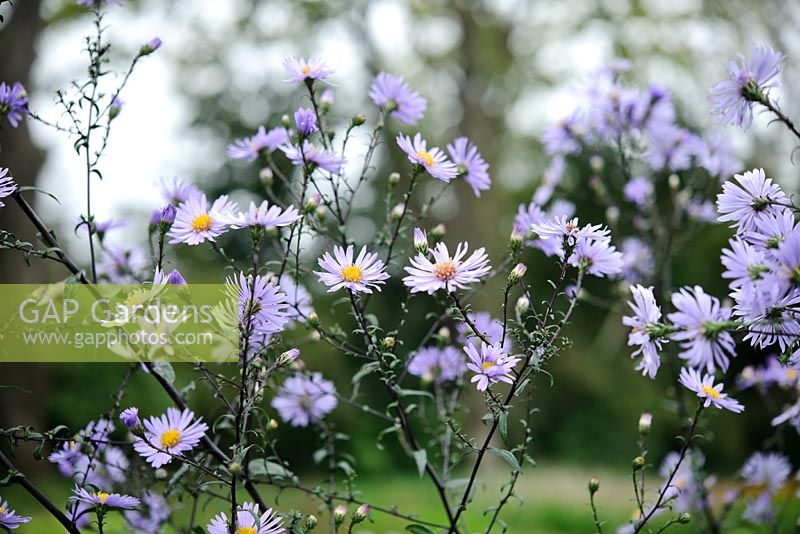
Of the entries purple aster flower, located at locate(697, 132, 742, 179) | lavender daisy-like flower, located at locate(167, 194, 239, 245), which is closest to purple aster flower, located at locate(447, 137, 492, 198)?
lavender daisy-like flower, located at locate(167, 194, 239, 245)

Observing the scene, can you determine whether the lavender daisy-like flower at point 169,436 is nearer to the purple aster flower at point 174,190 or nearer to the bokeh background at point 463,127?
the purple aster flower at point 174,190

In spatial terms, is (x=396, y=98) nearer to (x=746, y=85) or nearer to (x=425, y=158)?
(x=425, y=158)

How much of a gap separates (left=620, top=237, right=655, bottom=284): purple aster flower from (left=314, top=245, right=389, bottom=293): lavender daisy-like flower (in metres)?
1.54

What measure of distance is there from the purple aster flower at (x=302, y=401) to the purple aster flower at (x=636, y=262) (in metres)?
1.30

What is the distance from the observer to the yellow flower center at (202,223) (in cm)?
162

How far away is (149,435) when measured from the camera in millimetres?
1599

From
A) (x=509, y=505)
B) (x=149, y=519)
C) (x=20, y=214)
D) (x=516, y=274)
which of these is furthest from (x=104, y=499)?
(x=20, y=214)

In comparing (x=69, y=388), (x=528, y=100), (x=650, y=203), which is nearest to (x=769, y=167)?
(x=528, y=100)

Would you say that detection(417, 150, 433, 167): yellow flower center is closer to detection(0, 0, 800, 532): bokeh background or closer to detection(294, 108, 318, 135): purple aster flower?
detection(294, 108, 318, 135): purple aster flower

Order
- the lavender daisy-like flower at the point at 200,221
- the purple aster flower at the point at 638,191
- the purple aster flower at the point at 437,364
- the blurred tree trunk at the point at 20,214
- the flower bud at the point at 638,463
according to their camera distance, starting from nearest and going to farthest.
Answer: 1. the lavender daisy-like flower at the point at 200,221
2. the flower bud at the point at 638,463
3. the purple aster flower at the point at 437,364
4. the purple aster flower at the point at 638,191
5. the blurred tree trunk at the point at 20,214

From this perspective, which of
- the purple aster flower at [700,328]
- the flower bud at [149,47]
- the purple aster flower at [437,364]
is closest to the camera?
the purple aster flower at [700,328]

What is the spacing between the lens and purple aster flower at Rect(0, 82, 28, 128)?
5.87ft

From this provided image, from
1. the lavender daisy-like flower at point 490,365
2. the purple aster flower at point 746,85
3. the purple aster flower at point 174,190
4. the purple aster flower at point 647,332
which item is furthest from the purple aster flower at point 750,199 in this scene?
the purple aster flower at point 174,190

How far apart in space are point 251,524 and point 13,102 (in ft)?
3.96
